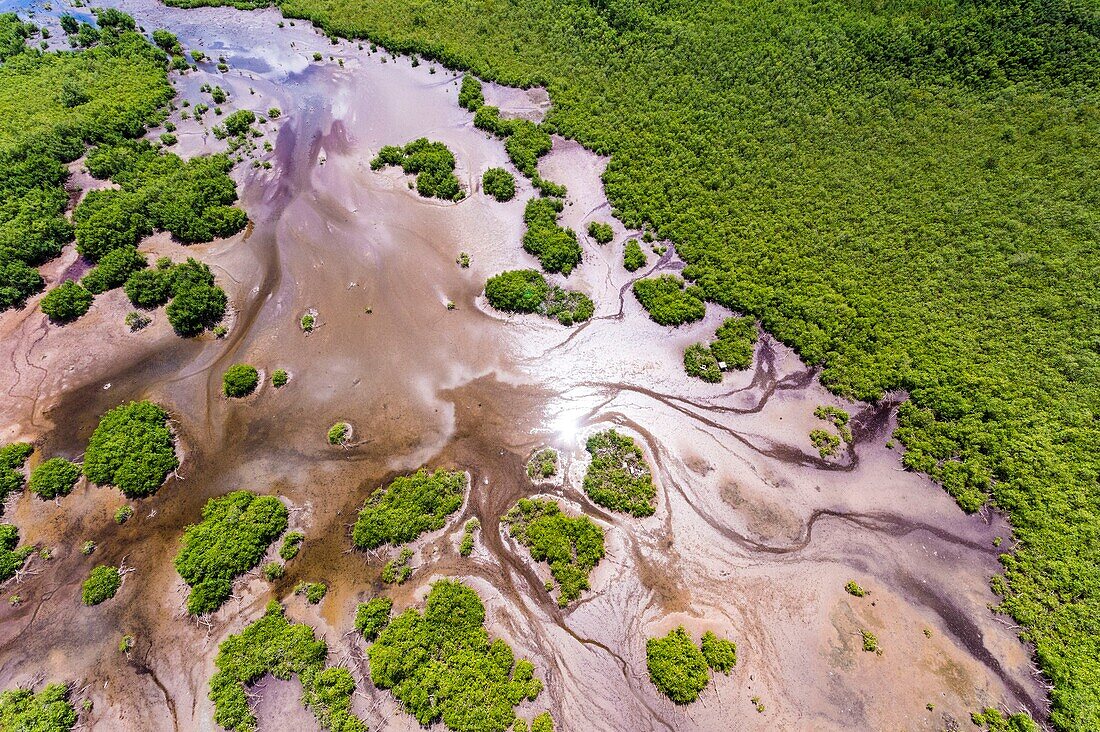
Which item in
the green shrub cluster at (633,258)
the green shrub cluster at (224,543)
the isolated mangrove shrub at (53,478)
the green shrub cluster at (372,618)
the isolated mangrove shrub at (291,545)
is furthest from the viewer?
the green shrub cluster at (633,258)

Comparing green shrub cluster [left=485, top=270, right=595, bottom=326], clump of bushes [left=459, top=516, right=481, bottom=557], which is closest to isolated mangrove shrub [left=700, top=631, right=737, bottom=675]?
clump of bushes [left=459, top=516, right=481, bottom=557]

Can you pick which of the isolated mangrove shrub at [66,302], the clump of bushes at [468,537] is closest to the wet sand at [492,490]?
the clump of bushes at [468,537]

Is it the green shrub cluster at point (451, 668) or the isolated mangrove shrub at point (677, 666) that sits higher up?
the isolated mangrove shrub at point (677, 666)

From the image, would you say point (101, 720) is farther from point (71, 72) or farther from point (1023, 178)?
point (1023, 178)

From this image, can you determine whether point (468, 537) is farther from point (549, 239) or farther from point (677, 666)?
point (549, 239)

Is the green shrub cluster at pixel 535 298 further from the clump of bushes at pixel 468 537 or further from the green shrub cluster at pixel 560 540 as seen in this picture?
the clump of bushes at pixel 468 537

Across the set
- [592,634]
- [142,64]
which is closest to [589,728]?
[592,634]

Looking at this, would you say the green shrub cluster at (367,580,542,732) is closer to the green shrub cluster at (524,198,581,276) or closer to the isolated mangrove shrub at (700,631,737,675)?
the isolated mangrove shrub at (700,631,737,675)
